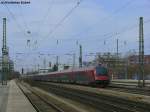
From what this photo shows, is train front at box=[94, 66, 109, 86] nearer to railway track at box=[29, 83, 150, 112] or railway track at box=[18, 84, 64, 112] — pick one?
railway track at box=[18, 84, 64, 112]

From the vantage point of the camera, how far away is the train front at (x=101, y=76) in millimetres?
62281

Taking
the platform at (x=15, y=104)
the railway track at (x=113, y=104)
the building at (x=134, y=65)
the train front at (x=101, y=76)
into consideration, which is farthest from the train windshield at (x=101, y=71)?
the building at (x=134, y=65)

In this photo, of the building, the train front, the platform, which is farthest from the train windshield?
the building

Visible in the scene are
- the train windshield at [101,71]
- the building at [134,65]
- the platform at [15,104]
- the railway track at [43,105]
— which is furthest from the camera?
the building at [134,65]

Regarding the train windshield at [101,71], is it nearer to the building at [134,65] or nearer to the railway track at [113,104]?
the railway track at [113,104]

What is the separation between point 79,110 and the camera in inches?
1065

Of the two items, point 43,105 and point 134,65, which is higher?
point 134,65

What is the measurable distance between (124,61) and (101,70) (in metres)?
59.5

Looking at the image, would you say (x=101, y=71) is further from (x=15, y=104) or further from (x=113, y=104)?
(x=113, y=104)

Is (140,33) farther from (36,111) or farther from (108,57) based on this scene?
(108,57)

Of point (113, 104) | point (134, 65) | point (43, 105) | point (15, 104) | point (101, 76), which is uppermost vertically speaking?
point (134, 65)

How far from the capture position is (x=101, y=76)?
62.4 m

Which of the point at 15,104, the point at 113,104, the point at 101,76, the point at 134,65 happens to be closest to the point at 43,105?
the point at 15,104

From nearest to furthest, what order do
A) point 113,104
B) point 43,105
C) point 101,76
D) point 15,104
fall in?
point 113,104 → point 15,104 → point 43,105 → point 101,76
